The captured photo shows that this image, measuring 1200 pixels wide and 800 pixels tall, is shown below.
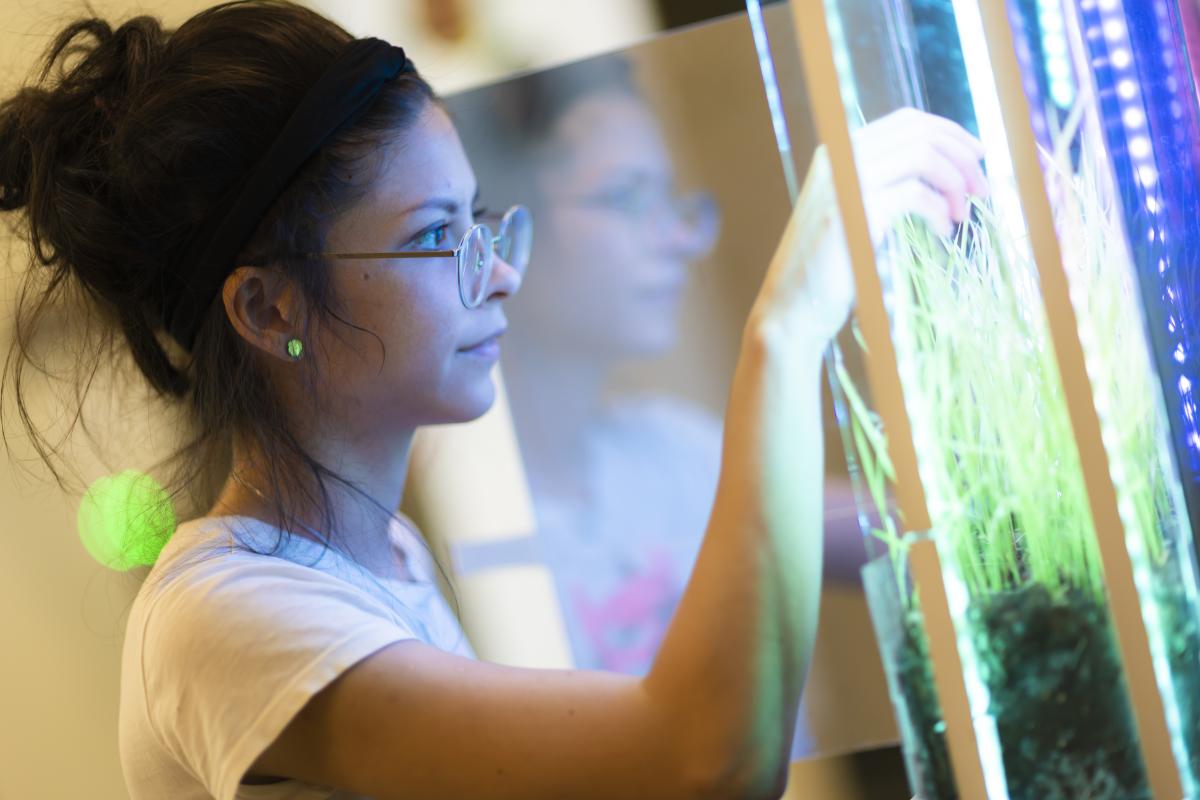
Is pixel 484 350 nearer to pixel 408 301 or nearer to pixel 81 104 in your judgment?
pixel 408 301

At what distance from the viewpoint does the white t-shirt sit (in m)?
0.81

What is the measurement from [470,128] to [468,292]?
0.53 m

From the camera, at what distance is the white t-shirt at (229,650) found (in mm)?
808

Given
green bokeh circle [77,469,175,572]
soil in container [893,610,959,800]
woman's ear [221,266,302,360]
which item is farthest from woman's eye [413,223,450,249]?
green bokeh circle [77,469,175,572]

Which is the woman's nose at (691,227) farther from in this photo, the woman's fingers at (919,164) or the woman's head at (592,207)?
the woman's fingers at (919,164)

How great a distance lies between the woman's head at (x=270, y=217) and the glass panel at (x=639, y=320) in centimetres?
43

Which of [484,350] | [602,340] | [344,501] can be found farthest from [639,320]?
[344,501]

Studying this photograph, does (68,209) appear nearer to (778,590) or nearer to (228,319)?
(228,319)

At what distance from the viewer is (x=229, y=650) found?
82cm

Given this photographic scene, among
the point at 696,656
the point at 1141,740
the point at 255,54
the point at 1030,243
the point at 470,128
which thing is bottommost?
the point at 1141,740

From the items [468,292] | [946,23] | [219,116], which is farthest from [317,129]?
[946,23]

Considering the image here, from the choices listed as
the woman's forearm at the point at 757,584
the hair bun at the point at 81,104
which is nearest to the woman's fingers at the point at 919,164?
the woman's forearm at the point at 757,584

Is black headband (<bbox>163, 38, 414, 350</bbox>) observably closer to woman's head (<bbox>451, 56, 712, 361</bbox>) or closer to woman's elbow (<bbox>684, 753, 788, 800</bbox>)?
woman's head (<bbox>451, 56, 712, 361</bbox>)

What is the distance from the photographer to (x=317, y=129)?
965mm
